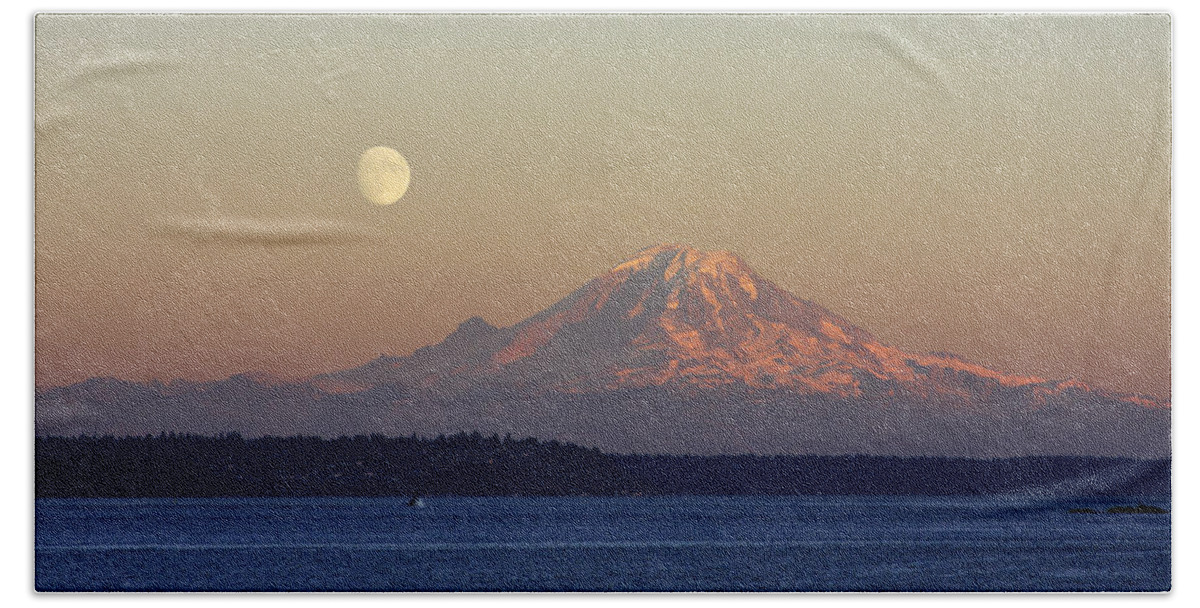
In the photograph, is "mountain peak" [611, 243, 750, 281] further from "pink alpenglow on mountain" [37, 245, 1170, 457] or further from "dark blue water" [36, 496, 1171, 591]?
"dark blue water" [36, 496, 1171, 591]

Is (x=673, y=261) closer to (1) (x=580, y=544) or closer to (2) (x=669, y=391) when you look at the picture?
(2) (x=669, y=391)

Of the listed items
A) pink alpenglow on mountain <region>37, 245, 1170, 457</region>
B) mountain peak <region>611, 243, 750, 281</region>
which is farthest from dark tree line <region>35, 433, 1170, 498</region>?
mountain peak <region>611, 243, 750, 281</region>

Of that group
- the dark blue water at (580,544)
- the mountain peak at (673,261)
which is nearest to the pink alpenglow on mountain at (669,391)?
the mountain peak at (673,261)

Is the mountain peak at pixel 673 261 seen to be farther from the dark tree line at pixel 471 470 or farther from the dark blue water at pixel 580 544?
the dark blue water at pixel 580 544

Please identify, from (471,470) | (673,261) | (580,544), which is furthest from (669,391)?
(471,470)

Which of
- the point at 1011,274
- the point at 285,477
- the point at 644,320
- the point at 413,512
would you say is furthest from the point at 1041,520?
the point at 285,477
